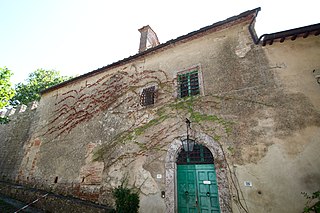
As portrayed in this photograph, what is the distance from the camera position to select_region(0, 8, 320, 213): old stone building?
414cm

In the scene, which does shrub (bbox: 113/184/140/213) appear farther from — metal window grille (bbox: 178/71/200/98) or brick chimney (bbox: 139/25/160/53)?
brick chimney (bbox: 139/25/160/53)

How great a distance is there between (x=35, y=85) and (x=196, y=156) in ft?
61.7

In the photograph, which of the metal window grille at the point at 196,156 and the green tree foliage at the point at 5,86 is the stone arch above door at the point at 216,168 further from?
the green tree foliage at the point at 5,86

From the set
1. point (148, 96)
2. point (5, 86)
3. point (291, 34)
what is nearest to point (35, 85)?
point (5, 86)

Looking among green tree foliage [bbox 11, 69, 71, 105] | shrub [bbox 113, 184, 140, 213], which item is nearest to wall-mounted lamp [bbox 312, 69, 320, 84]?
shrub [bbox 113, 184, 140, 213]

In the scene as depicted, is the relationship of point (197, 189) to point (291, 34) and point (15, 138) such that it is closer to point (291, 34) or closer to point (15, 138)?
point (291, 34)

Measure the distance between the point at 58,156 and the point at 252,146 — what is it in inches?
324

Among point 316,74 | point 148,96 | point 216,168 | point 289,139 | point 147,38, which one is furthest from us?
point 147,38

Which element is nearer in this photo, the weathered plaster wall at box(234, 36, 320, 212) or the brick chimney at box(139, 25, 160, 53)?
the weathered plaster wall at box(234, 36, 320, 212)

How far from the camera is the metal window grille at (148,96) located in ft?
22.1

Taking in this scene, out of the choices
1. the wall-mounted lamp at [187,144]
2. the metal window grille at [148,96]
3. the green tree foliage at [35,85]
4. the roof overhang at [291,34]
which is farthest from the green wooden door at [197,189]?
the green tree foliage at [35,85]

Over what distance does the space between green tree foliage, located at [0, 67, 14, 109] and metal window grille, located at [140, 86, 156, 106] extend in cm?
687

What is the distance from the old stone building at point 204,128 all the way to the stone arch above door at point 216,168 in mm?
26

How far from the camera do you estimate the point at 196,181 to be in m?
4.88
